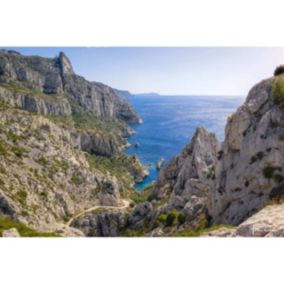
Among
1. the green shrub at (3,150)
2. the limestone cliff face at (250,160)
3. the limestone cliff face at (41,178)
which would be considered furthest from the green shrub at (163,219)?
the green shrub at (3,150)

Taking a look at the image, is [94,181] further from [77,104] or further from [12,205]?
[77,104]

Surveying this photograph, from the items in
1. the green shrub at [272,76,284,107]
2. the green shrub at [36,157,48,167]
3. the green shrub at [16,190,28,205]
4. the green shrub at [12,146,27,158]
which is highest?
the green shrub at [272,76,284,107]

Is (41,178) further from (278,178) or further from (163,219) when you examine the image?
(278,178)

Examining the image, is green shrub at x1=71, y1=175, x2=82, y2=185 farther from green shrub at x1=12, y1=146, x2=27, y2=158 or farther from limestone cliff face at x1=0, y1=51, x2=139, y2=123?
limestone cliff face at x1=0, y1=51, x2=139, y2=123

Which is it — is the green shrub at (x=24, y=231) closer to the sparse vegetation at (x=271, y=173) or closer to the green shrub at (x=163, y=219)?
the sparse vegetation at (x=271, y=173)

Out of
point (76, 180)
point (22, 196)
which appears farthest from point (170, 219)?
point (76, 180)

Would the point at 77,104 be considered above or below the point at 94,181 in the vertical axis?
above

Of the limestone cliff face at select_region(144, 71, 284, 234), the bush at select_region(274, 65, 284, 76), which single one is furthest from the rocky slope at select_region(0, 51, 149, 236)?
the bush at select_region(274, 65, 284, 76)
